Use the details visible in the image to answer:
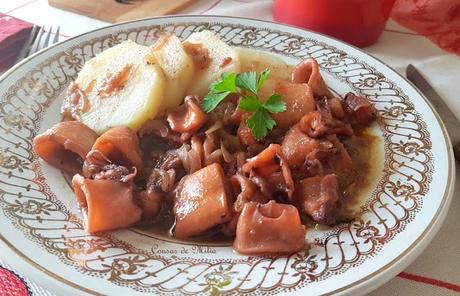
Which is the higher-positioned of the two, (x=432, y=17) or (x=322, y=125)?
(x=322, y=125)

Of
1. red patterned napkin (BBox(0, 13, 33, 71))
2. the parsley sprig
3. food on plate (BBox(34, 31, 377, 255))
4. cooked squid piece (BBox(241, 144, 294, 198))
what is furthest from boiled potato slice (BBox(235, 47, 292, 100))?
red patterned napkin (BBox(0, 13, 33, 71))

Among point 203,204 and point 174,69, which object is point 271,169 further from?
point 174,69

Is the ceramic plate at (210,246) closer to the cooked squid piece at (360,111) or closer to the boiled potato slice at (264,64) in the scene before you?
the cooked squid piece at (360,111)

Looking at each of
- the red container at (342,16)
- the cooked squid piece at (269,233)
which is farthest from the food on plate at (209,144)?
the red container at (342,16)

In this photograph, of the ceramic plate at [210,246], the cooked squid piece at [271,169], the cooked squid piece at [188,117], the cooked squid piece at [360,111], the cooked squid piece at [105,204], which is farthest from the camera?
the cooked squid piece at [360,111]

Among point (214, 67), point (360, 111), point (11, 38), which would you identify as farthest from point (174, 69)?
point (11, 38)
